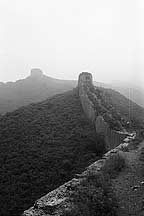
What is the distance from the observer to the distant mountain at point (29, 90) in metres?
55.2

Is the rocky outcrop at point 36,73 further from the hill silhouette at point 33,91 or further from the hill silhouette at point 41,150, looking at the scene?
the hill silhouette at point 41,150

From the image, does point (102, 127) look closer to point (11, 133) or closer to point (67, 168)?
point (67, 168)

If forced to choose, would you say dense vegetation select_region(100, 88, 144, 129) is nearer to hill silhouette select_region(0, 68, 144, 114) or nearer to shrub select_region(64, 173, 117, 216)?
shrub select_region(64, 173, 117, 216)

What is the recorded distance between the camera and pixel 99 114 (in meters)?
23.8

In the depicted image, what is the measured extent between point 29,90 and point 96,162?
54927 millimetres

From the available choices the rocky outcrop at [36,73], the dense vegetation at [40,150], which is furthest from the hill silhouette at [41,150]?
the rocky outcrop at [36,73]

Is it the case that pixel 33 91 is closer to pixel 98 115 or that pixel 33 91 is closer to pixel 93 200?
pixel 98 115

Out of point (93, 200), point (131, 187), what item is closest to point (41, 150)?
point (131, 187)

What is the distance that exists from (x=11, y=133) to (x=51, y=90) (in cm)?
3975

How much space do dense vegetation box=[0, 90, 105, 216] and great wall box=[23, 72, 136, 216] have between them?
90 centimetres

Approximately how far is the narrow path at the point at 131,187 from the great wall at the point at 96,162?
907 mm

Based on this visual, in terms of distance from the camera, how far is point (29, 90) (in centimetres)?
6706

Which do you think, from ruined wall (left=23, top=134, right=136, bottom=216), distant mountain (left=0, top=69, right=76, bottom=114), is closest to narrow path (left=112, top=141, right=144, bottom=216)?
ruined wall (left=23, top=134, right=136, bottom=216)

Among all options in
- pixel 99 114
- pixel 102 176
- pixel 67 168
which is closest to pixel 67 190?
pixel 102 176
